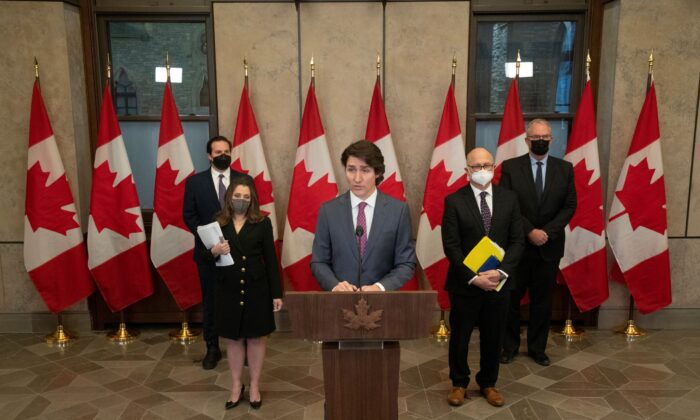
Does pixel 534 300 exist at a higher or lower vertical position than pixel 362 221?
lower

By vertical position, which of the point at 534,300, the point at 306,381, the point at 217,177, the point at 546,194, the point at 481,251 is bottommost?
the point at 306,381

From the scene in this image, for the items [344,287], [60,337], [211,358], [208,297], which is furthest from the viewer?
[60,337]

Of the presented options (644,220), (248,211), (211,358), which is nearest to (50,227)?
(211,358)

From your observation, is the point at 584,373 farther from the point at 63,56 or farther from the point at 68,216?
the point at 63,56

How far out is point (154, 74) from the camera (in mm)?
4980

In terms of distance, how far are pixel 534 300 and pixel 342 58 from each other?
2.54 meters

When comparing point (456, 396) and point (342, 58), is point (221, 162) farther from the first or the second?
point (456, 396)

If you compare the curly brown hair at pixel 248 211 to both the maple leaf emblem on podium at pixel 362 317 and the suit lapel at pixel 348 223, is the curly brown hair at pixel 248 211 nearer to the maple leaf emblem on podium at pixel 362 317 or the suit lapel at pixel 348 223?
the suit lapel at pixel 348 223

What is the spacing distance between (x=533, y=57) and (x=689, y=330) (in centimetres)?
283

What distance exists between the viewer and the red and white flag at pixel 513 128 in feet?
15.3

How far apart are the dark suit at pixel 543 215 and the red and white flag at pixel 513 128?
62 cm

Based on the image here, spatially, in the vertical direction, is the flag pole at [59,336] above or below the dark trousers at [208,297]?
below

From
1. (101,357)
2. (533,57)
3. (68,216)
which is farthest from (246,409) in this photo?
(533,57)

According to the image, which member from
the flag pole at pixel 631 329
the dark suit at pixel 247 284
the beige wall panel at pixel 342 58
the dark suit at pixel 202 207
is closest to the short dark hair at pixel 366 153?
the dark suit at pixel 247 284
